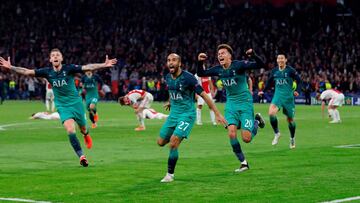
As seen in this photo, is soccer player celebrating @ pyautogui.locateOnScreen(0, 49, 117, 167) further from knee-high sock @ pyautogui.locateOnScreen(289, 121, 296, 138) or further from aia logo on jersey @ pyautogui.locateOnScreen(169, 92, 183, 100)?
knee-high sock @ pyautogui.locateOnScreen(289, 121, 296, 138)

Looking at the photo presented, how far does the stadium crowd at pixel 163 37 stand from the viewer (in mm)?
60500

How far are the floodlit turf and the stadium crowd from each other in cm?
3133

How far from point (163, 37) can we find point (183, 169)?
52.8 meters

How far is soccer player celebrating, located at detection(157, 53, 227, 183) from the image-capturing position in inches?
621

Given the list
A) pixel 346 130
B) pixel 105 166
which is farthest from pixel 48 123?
pixel 105 166

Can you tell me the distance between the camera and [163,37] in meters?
70.1

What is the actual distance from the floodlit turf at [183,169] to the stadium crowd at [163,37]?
3133cm

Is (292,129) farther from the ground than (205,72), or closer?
closer

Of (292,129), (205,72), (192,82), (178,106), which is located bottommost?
(292,129)

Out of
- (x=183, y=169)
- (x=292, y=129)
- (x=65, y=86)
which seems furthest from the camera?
(x=292, y=129)

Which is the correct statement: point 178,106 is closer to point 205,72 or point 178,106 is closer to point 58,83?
point 205,72

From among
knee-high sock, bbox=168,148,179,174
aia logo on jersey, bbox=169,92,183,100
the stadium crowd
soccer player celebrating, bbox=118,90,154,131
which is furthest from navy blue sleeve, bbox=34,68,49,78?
the stadium crowd

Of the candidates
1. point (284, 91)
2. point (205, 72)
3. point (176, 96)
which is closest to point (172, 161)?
point (176, 96)

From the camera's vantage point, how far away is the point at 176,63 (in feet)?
52.1
